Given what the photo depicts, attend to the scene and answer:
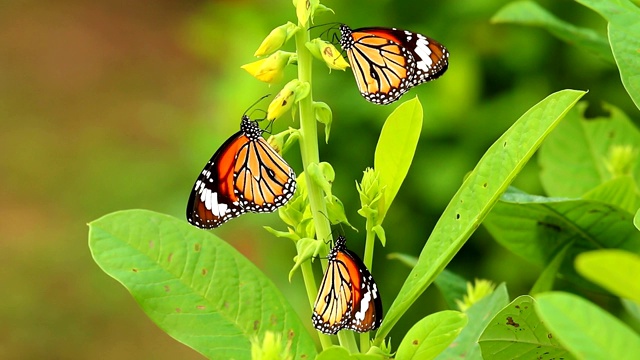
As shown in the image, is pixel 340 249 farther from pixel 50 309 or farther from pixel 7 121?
pixel 7 121

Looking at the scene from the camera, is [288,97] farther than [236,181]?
No

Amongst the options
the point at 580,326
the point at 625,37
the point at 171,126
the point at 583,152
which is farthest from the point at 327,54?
the point at 171,126

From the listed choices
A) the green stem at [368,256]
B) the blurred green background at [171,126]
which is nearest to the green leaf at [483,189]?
the green stem at [368,256]

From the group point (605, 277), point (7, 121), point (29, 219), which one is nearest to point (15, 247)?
point (29, 219)

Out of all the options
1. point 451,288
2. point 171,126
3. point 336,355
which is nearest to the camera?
point 336,355

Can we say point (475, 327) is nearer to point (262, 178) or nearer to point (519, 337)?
point (519, 337)

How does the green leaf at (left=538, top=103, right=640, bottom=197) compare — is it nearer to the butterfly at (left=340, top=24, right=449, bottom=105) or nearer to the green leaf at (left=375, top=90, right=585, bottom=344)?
the butterfly at (left=340, top=24, right=449, bottom=105)

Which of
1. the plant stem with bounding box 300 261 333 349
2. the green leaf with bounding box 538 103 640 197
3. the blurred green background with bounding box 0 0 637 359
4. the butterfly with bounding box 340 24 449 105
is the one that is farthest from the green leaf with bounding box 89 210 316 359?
the blurred green background with bounding box 0 0 637 359

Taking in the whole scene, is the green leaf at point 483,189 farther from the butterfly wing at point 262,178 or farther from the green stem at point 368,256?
the butterfly wing at point 262,178
